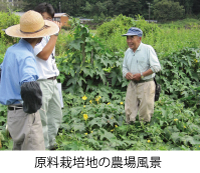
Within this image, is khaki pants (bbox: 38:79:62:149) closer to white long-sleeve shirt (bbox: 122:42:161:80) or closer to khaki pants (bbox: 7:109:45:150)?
khaki pants (bbox: 7:109:45:150)

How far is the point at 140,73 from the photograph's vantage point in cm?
392

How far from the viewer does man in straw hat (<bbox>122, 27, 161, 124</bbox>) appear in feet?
12.8

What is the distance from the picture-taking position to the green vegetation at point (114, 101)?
356cm

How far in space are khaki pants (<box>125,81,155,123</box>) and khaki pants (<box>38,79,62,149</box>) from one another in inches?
52.7

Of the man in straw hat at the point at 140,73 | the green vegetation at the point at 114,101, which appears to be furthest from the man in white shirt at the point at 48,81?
the man in straw hat at the point at 140,73

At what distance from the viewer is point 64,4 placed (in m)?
63.3

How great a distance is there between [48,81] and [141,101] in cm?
168

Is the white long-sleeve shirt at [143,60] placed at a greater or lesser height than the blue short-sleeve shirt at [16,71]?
lesser

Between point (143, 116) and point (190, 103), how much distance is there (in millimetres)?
1781

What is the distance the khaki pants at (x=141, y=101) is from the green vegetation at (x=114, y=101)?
0.16 metres

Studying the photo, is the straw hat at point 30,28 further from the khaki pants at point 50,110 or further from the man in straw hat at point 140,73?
the man in straw hat at point 140,73

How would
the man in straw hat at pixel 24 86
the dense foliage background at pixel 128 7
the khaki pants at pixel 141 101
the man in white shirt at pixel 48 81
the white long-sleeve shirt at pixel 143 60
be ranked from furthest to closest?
the dense foliage background at pixel 128 7 < the khaki pants at pixel 141 101 < the white long-sleeve shirt at pixel 143 60 < the man in white shirt at pixel 48 81 < the man in straw hat at pixel 24 86

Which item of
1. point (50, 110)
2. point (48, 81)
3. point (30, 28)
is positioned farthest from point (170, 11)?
point (30, 28)

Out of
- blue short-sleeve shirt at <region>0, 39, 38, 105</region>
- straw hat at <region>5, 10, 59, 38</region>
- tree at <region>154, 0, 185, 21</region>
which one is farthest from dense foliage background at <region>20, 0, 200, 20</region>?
blue short-sleeve shirt at <region>0, 39, 38, 105</region>
